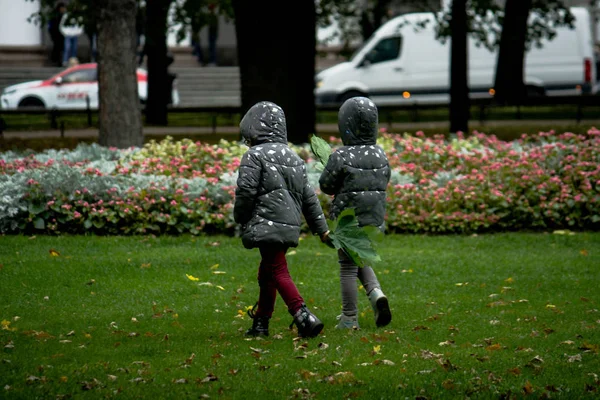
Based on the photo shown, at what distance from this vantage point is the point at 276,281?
22.4 feet

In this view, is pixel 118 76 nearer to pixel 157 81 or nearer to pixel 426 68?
pixel 157 81

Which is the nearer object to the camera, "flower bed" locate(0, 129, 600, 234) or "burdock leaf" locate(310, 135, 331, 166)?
"burdock leaf" locate(310, 135, 331, 166)

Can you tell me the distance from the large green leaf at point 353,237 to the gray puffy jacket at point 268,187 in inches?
4.1

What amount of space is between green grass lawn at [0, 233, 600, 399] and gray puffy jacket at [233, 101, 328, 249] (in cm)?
71

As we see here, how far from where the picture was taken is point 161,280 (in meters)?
9.11

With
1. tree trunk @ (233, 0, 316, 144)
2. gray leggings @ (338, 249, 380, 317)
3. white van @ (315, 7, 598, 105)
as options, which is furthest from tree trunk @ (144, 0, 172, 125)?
gray leggings @ (338, 249, 380, 317)

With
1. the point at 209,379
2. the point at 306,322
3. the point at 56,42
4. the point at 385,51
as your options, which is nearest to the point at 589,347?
the point at 306,322

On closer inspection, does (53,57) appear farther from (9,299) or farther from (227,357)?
(227,357)

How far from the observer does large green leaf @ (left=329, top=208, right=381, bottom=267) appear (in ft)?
22.3

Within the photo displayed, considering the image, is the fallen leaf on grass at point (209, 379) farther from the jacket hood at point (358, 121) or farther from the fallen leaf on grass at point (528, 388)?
the jacket hood at point (358, 121)

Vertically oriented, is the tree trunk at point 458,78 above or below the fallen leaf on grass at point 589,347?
above

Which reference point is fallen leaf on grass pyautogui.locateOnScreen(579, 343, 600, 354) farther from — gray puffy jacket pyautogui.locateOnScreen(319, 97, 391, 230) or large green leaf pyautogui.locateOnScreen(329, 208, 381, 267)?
gray puffy jacket pyautogui.locateOnScreen(319, 97, 391, 230)

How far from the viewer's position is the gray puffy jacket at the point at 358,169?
281 inches

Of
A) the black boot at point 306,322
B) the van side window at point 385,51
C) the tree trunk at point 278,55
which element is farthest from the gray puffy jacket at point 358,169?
the van side window at point 385,51
